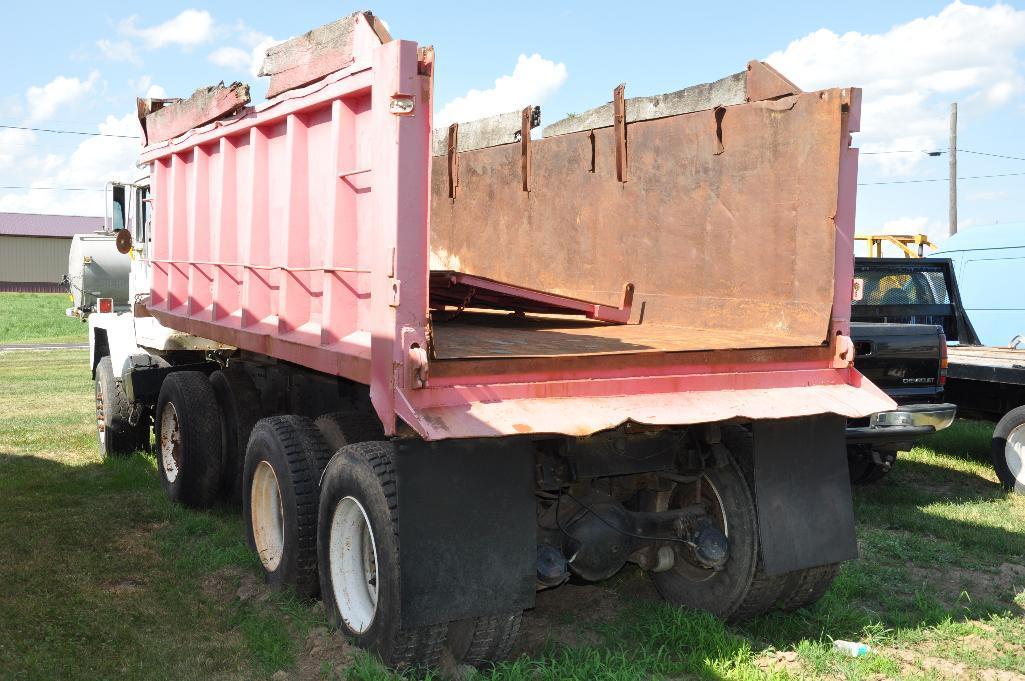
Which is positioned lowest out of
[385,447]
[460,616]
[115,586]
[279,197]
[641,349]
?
[115,586]

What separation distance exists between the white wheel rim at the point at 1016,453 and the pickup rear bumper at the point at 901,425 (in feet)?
3.94

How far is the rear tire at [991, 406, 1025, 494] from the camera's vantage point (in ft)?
26.5

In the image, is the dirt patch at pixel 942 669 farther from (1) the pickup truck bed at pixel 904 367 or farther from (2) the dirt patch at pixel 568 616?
(1) the pickup truck bed at pixel 904 367

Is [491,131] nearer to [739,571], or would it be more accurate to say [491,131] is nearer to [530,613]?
[530,613]

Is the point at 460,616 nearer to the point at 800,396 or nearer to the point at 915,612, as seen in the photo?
the point at 800,396

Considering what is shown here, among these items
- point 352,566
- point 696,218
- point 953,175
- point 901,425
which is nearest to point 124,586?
point 352,566

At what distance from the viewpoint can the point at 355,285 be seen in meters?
4.32

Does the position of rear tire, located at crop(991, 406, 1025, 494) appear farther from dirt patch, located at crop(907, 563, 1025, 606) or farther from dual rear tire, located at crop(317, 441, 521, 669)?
dual rear tire, located at crop(317, 441, 521, 669)

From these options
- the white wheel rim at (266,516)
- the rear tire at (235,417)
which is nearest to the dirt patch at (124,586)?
the white wheel rim at (266,516)

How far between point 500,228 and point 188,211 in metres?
2.27

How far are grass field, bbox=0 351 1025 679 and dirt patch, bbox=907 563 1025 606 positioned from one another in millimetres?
16

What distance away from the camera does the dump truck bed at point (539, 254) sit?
12.3ft

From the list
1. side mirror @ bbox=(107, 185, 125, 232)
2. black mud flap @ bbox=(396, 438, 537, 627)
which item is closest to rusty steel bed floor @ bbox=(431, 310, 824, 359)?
black mud flap @ bbox=(396, 438, 537, 627)

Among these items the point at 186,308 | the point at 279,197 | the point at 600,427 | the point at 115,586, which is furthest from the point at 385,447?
the point at 186,308
